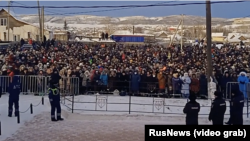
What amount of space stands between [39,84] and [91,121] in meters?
5.54

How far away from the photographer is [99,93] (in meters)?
20.3

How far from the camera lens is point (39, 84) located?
789 inches

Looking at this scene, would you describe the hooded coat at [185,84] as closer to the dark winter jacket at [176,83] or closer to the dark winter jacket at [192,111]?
the dark winter jacket at [176,83]

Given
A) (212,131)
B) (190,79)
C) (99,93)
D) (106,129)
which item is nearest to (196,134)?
(212,131)

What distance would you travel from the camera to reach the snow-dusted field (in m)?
12.9

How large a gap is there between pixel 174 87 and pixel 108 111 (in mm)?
4065

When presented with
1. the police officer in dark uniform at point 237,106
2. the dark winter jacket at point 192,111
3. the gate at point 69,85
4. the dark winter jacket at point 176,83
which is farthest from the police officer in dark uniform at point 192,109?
the gate at point 69,85

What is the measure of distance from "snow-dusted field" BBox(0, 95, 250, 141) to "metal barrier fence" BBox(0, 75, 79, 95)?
807mm

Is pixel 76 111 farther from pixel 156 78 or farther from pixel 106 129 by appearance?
pixel 156 78

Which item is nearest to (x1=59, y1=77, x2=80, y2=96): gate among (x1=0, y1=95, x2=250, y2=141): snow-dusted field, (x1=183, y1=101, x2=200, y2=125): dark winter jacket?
(x1=0, y1=95, x2=250, y2=141): snow-dusted field

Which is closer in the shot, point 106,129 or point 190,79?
point 106,129

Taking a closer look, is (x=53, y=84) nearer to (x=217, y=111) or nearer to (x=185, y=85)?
(x=217, y=111)
